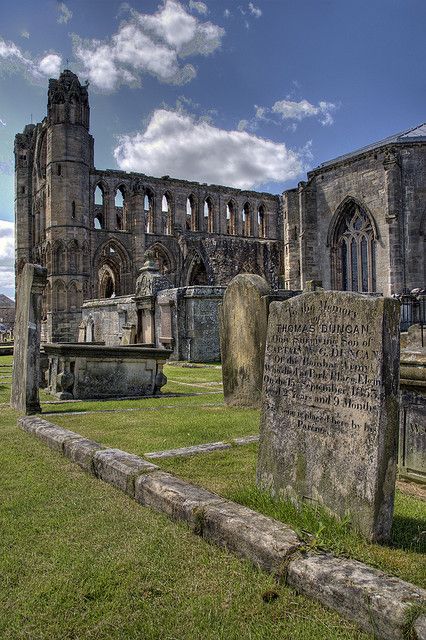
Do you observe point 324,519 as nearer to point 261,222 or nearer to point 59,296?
point 59,296

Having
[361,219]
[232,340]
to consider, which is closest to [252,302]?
[232,340]

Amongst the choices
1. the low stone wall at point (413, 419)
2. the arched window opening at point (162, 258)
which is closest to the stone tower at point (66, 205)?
the arched window opening at point (162, 258)

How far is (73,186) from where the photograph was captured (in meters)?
38.2

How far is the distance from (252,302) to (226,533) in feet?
17.8

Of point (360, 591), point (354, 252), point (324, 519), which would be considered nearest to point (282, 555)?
point (360, 591)

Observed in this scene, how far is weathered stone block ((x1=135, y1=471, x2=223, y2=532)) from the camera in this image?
10.8ft

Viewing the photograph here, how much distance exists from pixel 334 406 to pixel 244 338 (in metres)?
4.87

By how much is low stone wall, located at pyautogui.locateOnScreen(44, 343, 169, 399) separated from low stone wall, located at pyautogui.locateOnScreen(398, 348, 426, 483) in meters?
5.77

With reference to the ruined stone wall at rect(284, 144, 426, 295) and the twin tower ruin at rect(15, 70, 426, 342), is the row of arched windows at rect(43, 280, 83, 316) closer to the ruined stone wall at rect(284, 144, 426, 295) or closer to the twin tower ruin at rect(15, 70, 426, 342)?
the twin tower ruin at rect(15, 70, 426, 342)

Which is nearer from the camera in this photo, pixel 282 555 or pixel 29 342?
pixel 282 555

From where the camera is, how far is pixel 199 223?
45.2 metres

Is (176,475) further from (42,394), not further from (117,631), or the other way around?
(42,394)

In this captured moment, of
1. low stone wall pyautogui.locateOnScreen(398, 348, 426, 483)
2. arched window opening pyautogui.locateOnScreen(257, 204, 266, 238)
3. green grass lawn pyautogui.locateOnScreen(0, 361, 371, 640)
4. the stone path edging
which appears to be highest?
arched window opening pyautogui.locateOnScreen(257, 204, 266, 238)

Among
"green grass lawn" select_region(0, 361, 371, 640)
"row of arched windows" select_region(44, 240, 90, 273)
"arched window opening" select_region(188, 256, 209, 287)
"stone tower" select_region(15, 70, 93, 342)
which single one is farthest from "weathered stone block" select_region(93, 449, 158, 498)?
"arched window opening" select_region(188, 256, 209, 287)
